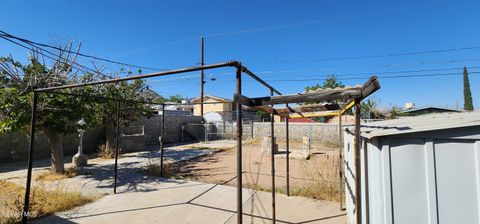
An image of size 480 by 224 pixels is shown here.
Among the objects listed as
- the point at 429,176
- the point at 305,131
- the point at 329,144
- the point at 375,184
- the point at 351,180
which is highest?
the point at 305,131

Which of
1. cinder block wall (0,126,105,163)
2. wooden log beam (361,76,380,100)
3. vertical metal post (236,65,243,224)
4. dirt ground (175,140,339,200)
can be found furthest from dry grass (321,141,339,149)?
wooden log beam (361,76,380,100)

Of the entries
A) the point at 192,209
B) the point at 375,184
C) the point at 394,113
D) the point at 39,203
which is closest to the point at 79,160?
the point at 39,203

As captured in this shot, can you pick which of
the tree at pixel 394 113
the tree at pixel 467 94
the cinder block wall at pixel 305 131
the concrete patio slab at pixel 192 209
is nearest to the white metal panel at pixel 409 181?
the concrete patio slab at pixel 192 209

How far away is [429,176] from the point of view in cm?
195

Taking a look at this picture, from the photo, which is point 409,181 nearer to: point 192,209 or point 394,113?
point 192,209

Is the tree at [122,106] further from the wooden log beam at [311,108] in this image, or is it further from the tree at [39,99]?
the wooden log beam at [311,108]

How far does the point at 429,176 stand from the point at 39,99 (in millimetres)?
7600

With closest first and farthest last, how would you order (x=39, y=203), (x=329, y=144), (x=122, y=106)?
(x=39, y=203)
(x=122, y=106)
(x=329, y=144)

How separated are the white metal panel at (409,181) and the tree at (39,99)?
7.08 m

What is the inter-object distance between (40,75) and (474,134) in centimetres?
783

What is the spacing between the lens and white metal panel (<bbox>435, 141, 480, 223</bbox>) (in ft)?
6.03

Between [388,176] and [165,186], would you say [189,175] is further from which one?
[388,176]

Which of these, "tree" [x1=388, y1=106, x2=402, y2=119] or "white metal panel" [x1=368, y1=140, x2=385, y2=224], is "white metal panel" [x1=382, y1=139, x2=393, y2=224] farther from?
"tree" [x1=388, y1=106, x2=402, y2=119]

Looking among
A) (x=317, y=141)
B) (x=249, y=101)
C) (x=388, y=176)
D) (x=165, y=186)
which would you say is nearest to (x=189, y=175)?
(x=165, y=186)
